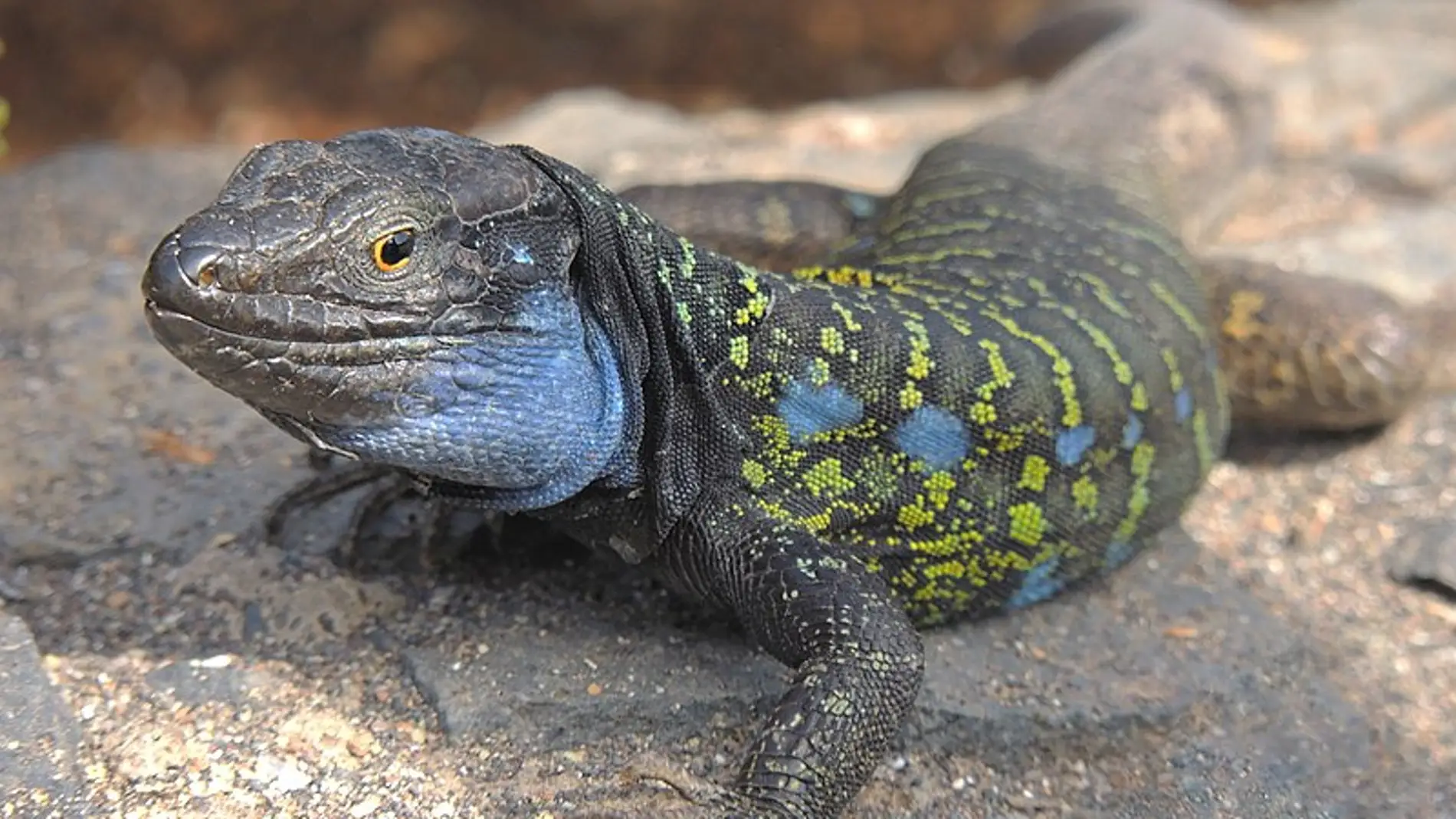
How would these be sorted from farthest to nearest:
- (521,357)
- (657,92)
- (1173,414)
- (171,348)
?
1. (657,92)
2. (1173,414)
3. (521,357)
4. (171,348)

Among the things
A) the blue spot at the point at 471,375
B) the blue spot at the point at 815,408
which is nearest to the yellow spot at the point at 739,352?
the blue spot at the point at 815,408

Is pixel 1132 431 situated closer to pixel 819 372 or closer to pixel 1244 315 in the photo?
pixel 819 372

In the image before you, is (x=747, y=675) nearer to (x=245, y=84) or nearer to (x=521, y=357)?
(x=521, y=357)

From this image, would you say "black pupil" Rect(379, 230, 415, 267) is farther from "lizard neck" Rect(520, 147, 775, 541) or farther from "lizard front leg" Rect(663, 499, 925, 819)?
"lizard front leg" Rect(663, 499, 925, 819)

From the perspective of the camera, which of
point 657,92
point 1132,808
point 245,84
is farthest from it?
point 657,92

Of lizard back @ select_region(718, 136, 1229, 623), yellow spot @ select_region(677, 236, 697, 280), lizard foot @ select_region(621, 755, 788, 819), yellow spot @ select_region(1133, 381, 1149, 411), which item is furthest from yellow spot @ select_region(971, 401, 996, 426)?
lizard foot @ select_region(621, 755, 788, 819)

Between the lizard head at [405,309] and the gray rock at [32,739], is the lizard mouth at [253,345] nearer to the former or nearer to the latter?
the lizard head at [405,309]

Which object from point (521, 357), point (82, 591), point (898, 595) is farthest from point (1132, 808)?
point (82, 591)
